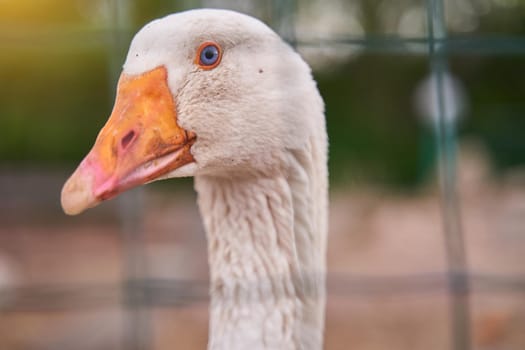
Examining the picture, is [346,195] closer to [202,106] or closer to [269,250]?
[269,250]

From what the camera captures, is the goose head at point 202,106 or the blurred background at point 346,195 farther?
the blurred background at point 346,195

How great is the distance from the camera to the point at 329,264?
495 centimetres

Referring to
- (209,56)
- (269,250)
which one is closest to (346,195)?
(269,250)

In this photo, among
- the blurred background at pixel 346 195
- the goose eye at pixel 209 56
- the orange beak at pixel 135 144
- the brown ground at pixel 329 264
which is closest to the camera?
the orange beak at pixel 135 144

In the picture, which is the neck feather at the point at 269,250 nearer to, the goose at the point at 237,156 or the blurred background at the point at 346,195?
the goose at the point at 237,156

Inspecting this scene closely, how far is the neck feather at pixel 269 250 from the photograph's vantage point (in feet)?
5.07

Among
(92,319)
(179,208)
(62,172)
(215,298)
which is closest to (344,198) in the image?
(179,208)

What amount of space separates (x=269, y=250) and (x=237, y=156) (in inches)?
8.3

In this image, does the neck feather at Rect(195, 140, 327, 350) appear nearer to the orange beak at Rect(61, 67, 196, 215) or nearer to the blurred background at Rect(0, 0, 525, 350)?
the orange beak at Rect(61, 67, 196, 215)

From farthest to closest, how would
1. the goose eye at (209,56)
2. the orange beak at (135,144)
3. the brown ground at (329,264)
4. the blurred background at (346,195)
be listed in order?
the blurred background at (346,195)
the brown ground at (329,264)
the goose eye at (209,56)
the orange beak at (135,144)

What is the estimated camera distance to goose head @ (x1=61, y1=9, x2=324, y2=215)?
1.38 meters

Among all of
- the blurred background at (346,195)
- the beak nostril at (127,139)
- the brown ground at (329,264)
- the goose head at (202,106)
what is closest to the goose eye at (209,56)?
the goose head at (202,106)

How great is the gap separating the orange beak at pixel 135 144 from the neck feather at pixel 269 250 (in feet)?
0.58

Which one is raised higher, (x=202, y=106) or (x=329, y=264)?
(x=202, y=106)
